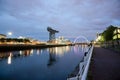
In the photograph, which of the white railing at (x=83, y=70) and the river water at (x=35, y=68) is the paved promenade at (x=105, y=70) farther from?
the river water at (x=35, y=68)

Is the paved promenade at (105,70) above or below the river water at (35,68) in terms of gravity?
above

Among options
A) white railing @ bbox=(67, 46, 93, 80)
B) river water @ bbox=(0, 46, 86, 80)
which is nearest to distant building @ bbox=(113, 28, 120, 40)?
river water @ bbox=(0, 46, 86, 80)

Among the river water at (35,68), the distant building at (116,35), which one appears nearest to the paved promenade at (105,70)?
the river water at (35,68)

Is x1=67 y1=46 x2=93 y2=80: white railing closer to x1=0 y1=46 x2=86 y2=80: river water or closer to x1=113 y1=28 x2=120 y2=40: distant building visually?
x1=0 y1=46 x2=86 y2=80: river water

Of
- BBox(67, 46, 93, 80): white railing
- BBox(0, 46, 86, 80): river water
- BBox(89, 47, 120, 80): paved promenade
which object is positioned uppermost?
BBox(67, 46, 93, 80): white railing

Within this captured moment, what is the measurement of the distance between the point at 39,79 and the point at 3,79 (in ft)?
18.5

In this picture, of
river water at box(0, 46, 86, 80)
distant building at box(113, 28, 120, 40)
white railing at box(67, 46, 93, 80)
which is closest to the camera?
white railing at box(67, 46, 93, 80)

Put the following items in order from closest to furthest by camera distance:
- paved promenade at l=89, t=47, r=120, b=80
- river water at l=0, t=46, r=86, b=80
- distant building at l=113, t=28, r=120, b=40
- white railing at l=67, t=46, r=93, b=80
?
white railing at l=67, t=46, r=93, b=80 → paved promenade at l=89, t=47, r=120, b=80 → river water at l=0, t=46, r=86, b=80 → distant building at l=113, t=28, r=120, b=40

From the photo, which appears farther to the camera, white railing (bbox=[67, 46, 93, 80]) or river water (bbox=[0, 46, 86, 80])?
river water (bbox=[0, 46, 86, 80])

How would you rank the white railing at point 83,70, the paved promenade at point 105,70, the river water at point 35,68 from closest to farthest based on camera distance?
the white railing at point 83,70 → the paved promenade at point 105,70 → the river water at point 35,68

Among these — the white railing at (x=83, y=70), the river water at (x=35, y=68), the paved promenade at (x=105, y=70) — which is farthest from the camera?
the river water at (x=35, y=68)

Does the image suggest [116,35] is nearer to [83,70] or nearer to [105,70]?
[105,70]

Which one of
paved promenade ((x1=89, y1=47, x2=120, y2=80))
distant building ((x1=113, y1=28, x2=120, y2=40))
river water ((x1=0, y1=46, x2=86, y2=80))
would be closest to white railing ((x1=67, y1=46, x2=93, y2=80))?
paved promenade ((x1=89, y1=47, x2=120, y2=80))

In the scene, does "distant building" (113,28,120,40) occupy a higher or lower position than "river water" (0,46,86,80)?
higher
